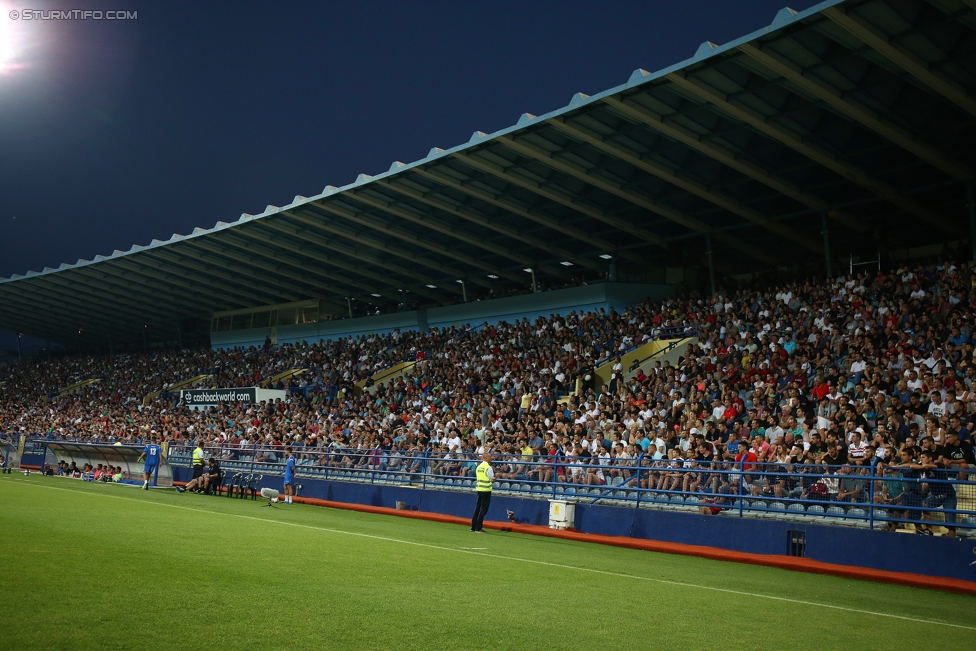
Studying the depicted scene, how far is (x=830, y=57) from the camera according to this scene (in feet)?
62.1

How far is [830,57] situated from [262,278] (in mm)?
33996

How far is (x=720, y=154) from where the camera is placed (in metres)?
23.7

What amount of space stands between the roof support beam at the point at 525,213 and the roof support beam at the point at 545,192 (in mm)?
1042

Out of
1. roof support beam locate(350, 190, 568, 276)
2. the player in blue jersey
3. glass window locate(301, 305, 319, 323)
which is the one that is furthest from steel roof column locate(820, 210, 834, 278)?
glass window locate(301, 305, 319, 323)

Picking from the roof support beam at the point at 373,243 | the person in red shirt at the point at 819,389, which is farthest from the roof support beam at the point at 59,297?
the person in red shirt at the point at 819,389

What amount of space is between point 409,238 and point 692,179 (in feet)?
44.2

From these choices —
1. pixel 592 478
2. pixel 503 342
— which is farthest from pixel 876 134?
pixel 503 342

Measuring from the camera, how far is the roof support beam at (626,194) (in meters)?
25.7

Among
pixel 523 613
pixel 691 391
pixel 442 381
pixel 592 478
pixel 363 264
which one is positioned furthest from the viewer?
pixel 363 264

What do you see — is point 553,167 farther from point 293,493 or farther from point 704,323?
point 293,493

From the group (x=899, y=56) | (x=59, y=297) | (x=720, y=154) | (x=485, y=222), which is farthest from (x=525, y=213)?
(x=59, y=297)

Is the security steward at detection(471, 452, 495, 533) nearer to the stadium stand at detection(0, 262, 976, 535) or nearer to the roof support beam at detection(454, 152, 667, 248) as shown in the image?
the stadium stand at detection(0, 262, 976, 535)

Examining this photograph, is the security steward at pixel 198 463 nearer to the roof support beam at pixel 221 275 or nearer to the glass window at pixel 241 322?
the roof support beam at pixel 221 275

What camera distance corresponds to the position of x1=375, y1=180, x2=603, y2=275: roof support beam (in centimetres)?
3070
